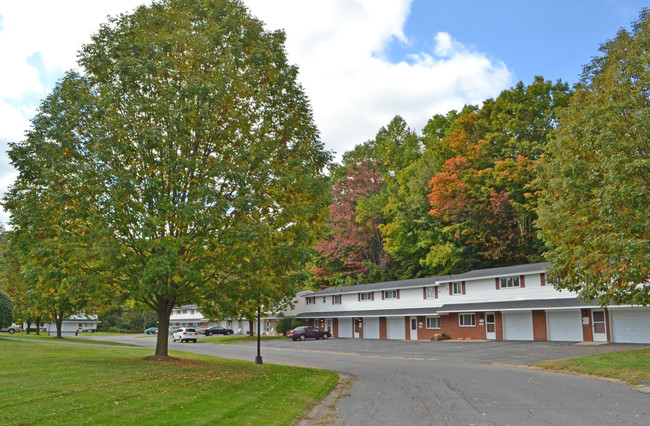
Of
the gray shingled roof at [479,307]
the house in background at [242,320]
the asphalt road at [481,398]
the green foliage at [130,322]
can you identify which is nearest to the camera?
the asphalt road at [481,398]

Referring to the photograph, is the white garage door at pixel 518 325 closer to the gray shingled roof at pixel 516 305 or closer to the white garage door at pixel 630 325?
the gray shingled roof at pixel 516 305

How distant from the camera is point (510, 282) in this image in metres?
42.6

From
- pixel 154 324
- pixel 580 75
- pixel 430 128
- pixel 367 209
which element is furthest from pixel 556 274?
pixel 154 324

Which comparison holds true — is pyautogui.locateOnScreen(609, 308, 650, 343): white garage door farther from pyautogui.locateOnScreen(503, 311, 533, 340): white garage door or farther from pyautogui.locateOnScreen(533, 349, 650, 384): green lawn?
pyautogui.locateOnScreen(533, 349, 650, 384): green lawn

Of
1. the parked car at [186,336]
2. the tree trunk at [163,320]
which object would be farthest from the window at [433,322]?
the tree trunk at [163,320]

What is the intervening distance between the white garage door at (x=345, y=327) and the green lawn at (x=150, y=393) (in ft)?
130

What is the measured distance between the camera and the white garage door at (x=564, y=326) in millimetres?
37906

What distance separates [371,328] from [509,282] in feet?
60.8

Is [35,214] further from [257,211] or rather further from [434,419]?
[434,419]

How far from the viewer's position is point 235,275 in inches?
813

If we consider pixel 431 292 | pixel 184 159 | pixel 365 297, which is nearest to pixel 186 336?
pixel 365 297

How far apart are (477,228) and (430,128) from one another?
20750 millimetres

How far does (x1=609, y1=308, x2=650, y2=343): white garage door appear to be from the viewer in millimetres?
34062

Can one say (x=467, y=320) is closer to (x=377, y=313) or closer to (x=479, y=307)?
(x=479, y=307)
